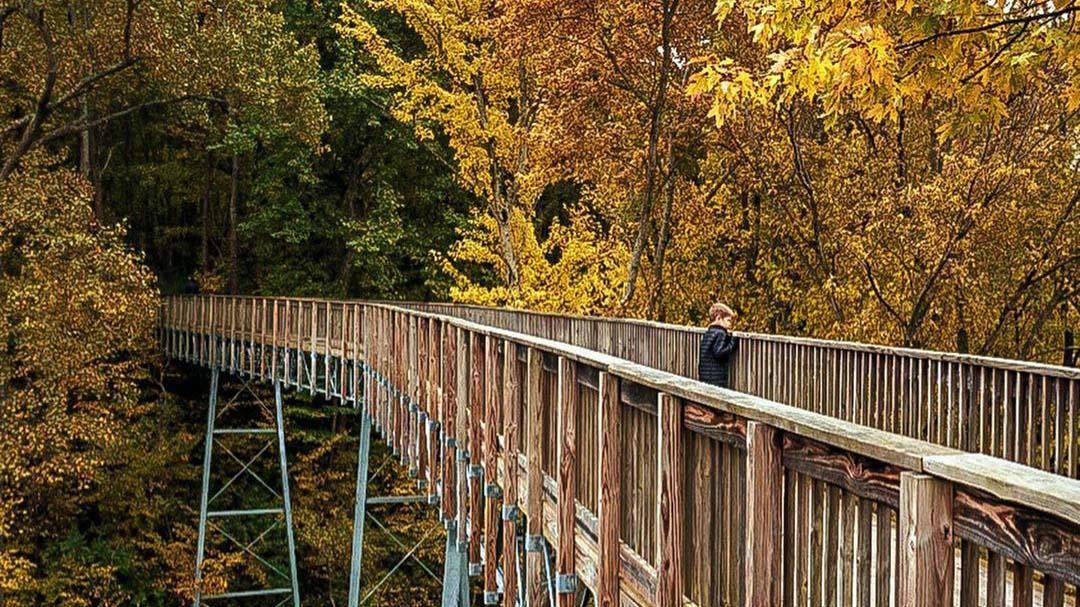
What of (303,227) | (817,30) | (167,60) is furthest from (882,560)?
(303,227)

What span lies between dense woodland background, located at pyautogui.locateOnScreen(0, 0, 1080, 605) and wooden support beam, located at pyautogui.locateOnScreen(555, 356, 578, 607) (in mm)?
9361

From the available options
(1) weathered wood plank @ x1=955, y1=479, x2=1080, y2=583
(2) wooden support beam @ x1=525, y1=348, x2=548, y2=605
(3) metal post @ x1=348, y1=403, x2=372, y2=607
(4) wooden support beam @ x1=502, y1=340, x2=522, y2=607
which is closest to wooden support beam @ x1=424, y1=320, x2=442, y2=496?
(4) wooden support beam @ x1=502, y1=340, x2=522, y2=607

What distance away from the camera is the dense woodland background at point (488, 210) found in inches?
685

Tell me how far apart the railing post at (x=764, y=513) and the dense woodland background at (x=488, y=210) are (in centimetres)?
1134

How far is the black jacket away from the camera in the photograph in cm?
996

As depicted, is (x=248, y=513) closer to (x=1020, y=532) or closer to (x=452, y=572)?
(x=452, y=572)

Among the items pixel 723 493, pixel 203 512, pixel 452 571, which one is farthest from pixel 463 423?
pixel 203 512

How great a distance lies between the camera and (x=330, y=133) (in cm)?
2953

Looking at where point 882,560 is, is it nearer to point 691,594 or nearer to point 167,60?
point 691,594

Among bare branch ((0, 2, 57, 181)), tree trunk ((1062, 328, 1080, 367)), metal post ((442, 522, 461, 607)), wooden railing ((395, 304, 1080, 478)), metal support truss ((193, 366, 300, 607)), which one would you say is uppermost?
bare branch ((0, 2, 57, 181))

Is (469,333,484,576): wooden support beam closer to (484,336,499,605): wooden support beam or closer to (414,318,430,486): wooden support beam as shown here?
(484,336,499,605): wooden support beam

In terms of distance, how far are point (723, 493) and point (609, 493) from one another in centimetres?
113

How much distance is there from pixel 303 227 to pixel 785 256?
12.8 m

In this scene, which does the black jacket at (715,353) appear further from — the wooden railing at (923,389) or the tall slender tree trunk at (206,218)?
the tall slender tree trunk at (206,218)
